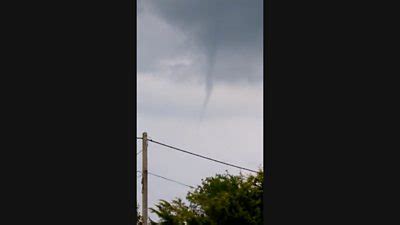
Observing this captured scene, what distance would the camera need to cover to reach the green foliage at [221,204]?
34.5 ft

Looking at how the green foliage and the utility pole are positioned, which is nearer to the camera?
the utility pole

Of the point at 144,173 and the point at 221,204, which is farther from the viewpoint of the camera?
the point at 221,204

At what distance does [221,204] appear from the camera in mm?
10562

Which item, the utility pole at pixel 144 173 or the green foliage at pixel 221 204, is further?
the green foliage at pixel 221 204

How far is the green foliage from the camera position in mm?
10508
